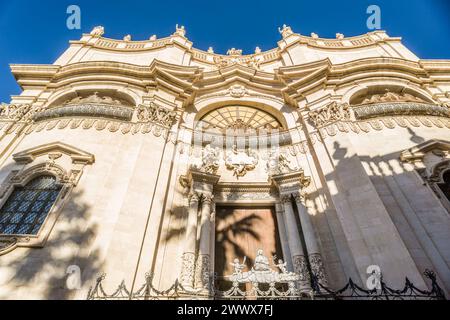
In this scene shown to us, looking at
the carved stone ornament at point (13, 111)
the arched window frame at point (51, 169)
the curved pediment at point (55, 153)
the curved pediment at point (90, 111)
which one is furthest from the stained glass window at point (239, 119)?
the carved stone ornament at point (13, 111)

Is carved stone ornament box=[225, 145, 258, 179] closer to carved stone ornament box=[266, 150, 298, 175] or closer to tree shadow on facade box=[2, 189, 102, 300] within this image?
carved stone ornament box=[266, 150, 298, 175]

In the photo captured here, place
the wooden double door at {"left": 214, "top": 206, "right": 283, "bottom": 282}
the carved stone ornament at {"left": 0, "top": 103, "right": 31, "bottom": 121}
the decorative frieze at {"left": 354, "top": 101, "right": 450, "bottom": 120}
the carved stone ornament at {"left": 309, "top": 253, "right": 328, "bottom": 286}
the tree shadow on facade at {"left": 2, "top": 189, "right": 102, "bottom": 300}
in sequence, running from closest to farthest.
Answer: the tree shadow on facade at {"left": 2, "top": 189, "right": 102, "bottom": 300} → the carved stone ornament at {"left": 309, "top": 253, "right": 328, "bottom": 286} → the wooden double door at {"left": 214, "top": 206, "right": 283, "bottom": 282} → the decorative frieze at {"left": 354, "top": 101, "right": 450, "bottom": 120} → the carved stone ornament at {"left": 0, "top": 103, "right": 31, "bottom": 121}

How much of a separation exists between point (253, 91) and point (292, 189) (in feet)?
25.2

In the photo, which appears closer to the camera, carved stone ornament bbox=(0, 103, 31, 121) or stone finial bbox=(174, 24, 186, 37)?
carved stone ornament bbox=(0, 103, 31, 121)

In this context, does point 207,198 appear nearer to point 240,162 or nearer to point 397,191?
point 240,162

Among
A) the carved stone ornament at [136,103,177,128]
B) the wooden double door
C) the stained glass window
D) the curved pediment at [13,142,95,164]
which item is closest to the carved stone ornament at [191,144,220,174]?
the wooden double door

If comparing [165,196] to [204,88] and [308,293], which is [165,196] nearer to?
[308,293]

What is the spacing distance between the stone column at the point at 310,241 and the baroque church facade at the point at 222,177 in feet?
0.17

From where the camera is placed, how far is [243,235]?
32.2ft

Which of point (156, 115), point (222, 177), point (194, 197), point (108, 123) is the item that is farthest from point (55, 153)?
point (222, 177)

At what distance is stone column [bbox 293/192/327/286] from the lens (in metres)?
8.05

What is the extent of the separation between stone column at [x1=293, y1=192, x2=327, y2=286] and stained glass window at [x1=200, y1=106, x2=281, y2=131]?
5362 millimetres

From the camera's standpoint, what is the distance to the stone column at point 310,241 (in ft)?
26.4

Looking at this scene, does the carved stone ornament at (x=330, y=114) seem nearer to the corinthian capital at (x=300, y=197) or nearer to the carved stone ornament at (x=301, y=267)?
the corinthian capital at (x=300, y=197)
